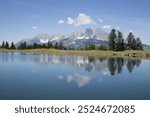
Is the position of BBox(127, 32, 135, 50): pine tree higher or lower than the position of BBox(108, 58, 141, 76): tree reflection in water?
higher

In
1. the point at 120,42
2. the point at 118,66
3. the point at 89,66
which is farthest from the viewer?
the point at 120,42

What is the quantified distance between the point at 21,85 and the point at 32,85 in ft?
3.73

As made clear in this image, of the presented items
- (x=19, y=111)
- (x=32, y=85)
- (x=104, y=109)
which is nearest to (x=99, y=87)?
(x=32, y=85)

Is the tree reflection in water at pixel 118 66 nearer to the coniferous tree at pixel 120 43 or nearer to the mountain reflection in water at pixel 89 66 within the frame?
the mountain reflection in water at pixel 89 66

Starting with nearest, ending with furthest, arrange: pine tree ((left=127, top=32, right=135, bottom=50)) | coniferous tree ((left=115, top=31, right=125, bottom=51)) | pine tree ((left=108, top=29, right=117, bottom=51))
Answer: coniferous tree ((left=115, top=31, right=125, bottom=51))
pine tree ((left=108, top=29, right=117, bottom=51))
pine tree ((left=127, top=32, right=135, bottom=50))

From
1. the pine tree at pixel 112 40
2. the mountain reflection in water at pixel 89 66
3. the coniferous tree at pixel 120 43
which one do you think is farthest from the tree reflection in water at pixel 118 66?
the pine tree at pixel 112 40

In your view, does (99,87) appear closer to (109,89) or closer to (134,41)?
(109,89)

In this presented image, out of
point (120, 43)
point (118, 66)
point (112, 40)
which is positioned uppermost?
point (112, 40)

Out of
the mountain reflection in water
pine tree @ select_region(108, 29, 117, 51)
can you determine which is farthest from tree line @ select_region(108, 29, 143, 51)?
the mountain reflection in water

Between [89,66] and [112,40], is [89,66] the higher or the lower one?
the lower one

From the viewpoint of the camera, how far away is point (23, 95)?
855 inches

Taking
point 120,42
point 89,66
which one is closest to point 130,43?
point 120,42

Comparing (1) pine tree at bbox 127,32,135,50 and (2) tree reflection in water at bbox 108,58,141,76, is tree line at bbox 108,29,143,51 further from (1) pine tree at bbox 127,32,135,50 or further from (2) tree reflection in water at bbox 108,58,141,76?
(2) tree reflection in water at bbox 108,58,141,76

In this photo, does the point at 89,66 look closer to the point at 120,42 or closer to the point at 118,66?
the point at 118,66
